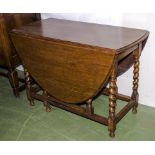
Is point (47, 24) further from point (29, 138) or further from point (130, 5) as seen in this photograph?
point (29, 138)

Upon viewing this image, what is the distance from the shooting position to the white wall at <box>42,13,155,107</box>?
6.86 feet

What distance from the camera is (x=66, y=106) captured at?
2.20 m

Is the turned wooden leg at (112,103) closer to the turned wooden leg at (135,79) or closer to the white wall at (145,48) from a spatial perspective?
the turned wooden leg at (135,79)

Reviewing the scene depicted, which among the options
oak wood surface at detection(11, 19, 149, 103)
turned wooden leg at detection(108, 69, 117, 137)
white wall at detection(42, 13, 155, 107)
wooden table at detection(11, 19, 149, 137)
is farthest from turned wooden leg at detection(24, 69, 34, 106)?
turned wooden leg at detection(108, 69, 117, 137)

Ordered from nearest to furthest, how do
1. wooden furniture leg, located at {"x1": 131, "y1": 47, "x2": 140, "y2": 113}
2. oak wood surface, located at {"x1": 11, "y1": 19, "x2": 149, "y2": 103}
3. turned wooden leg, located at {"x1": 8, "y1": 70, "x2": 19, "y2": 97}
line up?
oak wood surface, located at {"x1": 11, "y1": 19, "x2": 149, "y2": 103}
wooden furniture leg, located at {"x1": 131, "y1": 47, "x2": 140, "y2": 113}
turned wooden leg, located at {"x1": 8, "y1": 70, "x2": 19, "y2": 97}

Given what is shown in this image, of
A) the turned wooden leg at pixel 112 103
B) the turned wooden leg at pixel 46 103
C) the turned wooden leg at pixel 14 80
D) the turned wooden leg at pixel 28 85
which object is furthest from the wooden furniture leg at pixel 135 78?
the turned wooden leg at pixel 14 80

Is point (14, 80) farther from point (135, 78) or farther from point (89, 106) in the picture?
point (135, 78)

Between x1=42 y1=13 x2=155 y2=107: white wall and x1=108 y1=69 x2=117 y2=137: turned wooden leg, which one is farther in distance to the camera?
x1=42 y1=13 x2=155 y2=107: white wall

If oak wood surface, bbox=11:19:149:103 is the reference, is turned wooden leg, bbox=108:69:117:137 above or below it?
below

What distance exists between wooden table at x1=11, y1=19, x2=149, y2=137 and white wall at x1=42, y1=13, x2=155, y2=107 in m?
0.12

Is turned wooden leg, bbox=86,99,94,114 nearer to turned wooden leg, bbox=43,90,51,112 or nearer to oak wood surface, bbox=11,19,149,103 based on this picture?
oak wood surface, bbox=11,19,149,103

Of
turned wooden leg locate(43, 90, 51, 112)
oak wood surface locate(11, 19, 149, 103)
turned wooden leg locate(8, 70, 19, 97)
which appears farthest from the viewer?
turned wooden leg locate(8, 70, 19, 97)

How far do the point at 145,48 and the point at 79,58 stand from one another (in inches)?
27.4

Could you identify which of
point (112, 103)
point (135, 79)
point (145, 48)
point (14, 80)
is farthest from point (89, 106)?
point (14, 80)
